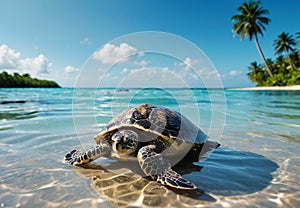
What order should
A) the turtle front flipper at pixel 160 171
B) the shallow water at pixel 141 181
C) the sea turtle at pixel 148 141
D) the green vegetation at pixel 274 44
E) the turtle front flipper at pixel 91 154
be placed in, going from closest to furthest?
the shallow water at pixel 141 181 < the turtle front flipper at pixel 160 171 < the sea turtle at pixel 148 141 < the turtle front flipper at pixel 91 154 < the green vegetation at pixel 274 44

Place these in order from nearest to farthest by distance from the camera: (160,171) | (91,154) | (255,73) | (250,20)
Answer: (160,171) → (91,154) → (250,20) → (255,73)

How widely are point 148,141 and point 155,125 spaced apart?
26 centimetres

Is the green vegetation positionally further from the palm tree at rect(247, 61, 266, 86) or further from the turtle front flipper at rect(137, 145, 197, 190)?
the turtle front flipper at rect(137, 145, 197, 190)

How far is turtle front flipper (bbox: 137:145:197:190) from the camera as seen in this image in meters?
2.30

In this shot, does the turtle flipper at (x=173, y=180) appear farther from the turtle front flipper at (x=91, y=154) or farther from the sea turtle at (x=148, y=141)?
the turtle front flipper at (x=91, y=154)

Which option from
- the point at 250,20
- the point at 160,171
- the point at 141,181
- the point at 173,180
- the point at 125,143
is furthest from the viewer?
the point at 250,20

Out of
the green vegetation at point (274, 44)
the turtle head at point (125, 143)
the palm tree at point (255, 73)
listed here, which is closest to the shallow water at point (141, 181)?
the turtle head at point (125, 143)

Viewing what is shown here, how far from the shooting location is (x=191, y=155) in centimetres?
373

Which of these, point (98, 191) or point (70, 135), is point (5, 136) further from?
point (98, 191)

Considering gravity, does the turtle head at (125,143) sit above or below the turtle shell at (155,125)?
below

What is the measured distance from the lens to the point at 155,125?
3.16 meters

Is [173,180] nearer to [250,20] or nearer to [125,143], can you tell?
[125,143]

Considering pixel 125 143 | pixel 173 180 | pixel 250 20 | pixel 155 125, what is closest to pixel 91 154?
pixel 125 143

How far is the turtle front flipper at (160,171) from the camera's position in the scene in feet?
7.56
